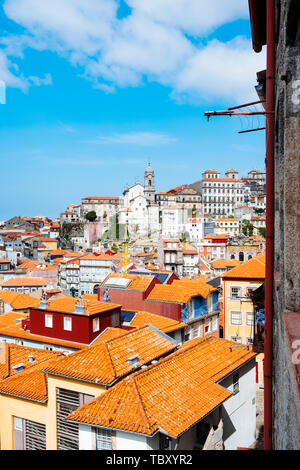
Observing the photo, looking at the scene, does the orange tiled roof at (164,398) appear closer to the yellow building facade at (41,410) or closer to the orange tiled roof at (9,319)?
the yellow building facade at (41,410)

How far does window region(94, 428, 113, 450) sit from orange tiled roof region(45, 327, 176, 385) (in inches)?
62.6

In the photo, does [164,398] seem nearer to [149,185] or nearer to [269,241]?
[269,241]

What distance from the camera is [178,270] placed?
6556cm

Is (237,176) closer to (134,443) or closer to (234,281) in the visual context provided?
(234,281)

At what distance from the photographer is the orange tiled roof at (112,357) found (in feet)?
37.2

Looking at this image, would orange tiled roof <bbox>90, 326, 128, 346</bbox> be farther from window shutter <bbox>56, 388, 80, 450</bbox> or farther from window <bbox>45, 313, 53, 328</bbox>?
window shutter <bbox>56, 388, 80, 450</bbox>

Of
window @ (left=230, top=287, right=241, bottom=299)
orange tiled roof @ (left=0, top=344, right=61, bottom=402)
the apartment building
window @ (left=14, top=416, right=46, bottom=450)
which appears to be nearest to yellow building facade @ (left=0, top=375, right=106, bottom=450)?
window @ (left=14, top=416, right=46, bottom=450)

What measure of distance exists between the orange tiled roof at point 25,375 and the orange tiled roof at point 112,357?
2.54 ft

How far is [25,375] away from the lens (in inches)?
500

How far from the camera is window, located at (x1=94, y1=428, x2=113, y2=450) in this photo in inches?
367

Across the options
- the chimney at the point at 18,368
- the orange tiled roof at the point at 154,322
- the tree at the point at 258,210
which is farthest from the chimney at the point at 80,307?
the tree at the point at 258,210

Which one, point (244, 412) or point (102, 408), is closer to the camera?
point (102, 408)

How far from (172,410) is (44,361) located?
21.5 ft
